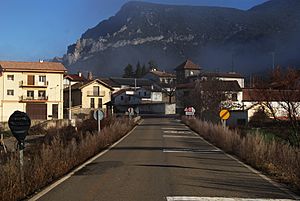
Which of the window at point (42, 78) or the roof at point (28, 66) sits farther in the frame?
the window at point (42, 78)

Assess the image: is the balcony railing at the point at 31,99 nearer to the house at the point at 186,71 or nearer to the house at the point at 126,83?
the house at the point at 126,83

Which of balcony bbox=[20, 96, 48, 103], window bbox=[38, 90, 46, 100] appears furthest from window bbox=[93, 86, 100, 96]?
balcony bbox=[20, 96, 48, 103]

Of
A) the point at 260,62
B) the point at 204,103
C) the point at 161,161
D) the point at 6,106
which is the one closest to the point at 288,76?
the point at 161,161

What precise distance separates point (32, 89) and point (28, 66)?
4290 mm

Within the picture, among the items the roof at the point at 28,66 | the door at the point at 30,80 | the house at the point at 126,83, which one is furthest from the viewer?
the house at the point at 126,83

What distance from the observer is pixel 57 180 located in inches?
486

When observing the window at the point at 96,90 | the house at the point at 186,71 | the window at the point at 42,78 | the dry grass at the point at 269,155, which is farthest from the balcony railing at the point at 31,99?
the house at the point at 186,71

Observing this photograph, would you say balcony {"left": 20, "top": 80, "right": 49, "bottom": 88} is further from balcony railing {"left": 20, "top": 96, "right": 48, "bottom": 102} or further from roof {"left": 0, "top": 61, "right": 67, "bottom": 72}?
roof {"left": 0, "top": 61, "right": 67, "bottom": 72}

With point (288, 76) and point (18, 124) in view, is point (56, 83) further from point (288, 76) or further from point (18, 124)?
point (18, 124)

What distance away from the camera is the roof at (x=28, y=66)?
258ft

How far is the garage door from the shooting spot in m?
79.1

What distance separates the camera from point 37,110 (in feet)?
260

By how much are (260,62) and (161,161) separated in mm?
179653

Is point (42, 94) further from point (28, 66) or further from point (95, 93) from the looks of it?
point (95, 93)
